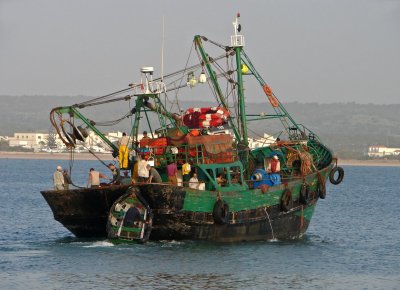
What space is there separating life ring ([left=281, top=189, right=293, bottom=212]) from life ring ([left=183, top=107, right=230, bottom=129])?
336cm

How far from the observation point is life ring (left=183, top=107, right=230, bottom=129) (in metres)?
40.2

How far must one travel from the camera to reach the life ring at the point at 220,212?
37.2m

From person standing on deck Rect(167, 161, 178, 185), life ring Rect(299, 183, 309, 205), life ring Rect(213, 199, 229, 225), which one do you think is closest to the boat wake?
person standing on deck Rect(167, 161, 178, 185)

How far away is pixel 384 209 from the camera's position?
6519cm

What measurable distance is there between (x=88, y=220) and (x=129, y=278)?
687cm

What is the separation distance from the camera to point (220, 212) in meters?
37.2

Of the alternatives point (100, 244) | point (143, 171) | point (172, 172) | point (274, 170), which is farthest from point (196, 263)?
point (274, 170)

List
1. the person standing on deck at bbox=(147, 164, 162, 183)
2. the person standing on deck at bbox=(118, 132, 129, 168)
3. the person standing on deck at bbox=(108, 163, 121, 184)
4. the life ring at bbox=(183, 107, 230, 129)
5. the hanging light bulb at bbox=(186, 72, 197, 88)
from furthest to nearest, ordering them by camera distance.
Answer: the hanging light bulb at bbox=(186, 72, 197, 88) → the life ring at bbox=(183, 107, 230, 129) → the person standing on deck at bbox=(118, 132, 129, 168) → the person standing on deck at bbox=(108, 163, 121, 184) → the person standing on deck at bbox=(147, 164, 162, 183)

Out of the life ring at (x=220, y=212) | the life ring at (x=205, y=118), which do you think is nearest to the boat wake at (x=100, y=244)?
the life ring at (x=220, y=212)

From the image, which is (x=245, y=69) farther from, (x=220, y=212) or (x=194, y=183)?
(x=220, y=212)

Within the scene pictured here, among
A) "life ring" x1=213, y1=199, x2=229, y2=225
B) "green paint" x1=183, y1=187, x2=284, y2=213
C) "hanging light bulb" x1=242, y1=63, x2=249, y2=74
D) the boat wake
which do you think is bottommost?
the boat wake

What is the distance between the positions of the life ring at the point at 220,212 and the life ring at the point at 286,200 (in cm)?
351

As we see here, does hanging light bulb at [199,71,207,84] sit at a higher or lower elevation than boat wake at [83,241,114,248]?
higher

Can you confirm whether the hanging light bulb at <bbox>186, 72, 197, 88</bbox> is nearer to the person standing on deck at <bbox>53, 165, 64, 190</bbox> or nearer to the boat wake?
the person standing on deck at <bbox>53, 165, 64, 190</bbox>
